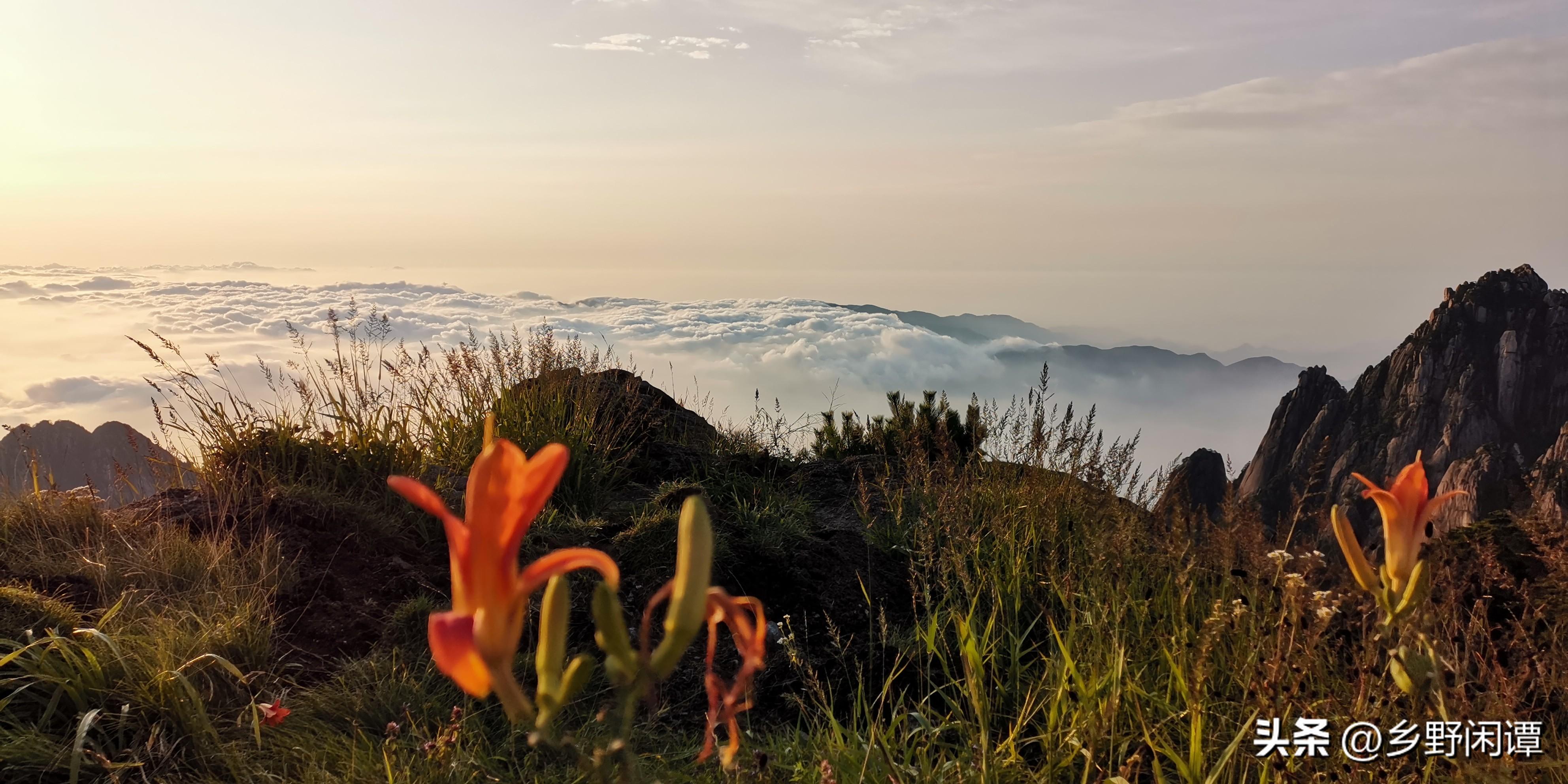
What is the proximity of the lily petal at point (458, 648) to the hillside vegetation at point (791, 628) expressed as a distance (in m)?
0.32

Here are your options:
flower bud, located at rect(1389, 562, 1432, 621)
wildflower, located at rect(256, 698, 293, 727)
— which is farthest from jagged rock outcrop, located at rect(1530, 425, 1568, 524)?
wildflower, located at rect(256, 698, 293, 727)

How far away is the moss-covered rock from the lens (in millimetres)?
3439

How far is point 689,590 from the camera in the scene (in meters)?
0.93

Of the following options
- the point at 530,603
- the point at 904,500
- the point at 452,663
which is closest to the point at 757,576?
the point at 530,603

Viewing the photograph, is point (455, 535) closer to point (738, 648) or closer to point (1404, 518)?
point (738, 648)

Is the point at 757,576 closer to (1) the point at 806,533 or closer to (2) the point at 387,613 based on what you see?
(1) the point at 806,533

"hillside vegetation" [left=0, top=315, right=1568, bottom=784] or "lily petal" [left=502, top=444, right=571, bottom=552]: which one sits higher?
"lily petal" [left=502, top=444, right=571, bottom=552]

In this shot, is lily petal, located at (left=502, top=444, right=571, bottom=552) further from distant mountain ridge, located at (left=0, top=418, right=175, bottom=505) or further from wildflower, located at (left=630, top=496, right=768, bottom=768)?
distant mountain ridge, located at (left=0, top=418, right=175, bottom=505)

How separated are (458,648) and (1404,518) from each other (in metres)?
1.61

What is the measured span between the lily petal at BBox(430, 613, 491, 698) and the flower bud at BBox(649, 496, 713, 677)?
0.17 m

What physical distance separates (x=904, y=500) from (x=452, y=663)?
5.07 m

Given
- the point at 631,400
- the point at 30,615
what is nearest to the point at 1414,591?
the point at 30,615

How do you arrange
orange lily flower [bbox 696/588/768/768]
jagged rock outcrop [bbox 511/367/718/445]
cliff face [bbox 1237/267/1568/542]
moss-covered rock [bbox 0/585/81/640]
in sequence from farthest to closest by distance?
cliff face [bbox 1237/267/1568/542] < jagged rock outcrop [bbox 511/367/718/445] < moss-covered rock [bbox 0/585/81/640] < orange lily flower [bbox 696/588/768/768]

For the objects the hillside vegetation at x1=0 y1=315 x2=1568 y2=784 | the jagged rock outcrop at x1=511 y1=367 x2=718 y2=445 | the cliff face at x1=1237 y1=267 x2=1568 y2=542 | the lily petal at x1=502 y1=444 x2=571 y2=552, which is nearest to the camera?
the lily petal at x1=502 y1=444 x2=571 y2=552
